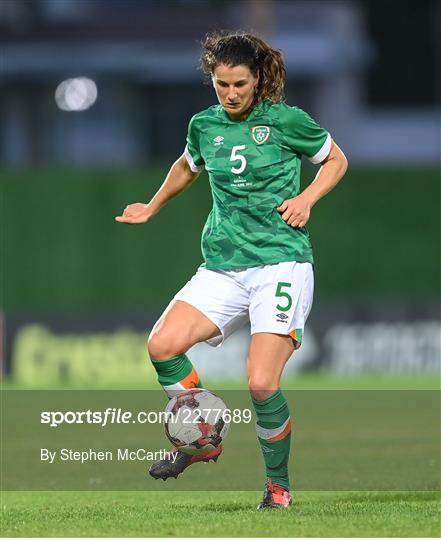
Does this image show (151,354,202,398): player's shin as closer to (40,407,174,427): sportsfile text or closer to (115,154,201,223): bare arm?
(115,154,201,223): bare arm

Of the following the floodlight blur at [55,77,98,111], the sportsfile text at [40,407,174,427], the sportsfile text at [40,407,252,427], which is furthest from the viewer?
the floodlight blur at [55,77,98,111]

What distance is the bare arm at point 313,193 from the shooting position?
848 centimetres

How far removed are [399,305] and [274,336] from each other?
38.7ft

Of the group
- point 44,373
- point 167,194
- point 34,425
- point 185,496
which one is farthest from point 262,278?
point 44,373

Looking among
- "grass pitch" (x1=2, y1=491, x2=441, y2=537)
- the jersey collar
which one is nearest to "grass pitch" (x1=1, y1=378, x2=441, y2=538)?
"grass pitch" (x1=2, y1=491, x2=441, y2=537)

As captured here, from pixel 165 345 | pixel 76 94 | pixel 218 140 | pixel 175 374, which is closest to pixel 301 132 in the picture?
pixel 218 140

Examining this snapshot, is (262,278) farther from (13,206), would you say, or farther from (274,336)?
(13,206)

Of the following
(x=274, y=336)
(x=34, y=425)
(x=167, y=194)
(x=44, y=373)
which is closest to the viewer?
(x=274, y=336)

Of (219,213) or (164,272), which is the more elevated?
(219,213)

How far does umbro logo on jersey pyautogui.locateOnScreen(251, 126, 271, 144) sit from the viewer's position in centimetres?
854

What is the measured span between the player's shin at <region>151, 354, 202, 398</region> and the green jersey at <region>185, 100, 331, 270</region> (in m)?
0.54

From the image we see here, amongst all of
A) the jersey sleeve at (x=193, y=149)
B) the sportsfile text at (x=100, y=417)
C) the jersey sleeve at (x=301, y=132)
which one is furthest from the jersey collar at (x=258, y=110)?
the sportsfile text at (x=100, y=417)

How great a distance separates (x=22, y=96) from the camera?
119 feet

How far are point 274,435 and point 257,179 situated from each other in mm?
1321
